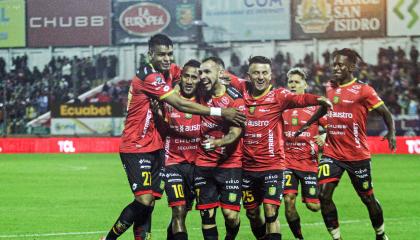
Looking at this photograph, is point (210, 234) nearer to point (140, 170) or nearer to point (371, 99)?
point (140, 170)

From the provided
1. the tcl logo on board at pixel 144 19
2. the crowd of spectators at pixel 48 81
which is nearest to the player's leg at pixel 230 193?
the crowd of spectators at pixel 48 81

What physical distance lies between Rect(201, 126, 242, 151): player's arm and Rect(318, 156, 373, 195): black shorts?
90.1 inches

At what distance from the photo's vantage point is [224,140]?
410 inches

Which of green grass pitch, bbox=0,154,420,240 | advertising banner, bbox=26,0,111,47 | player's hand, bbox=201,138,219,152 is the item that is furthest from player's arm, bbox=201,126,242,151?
advertising banner, bbox=26,0,111,47

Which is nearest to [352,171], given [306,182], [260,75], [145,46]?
[306,182]

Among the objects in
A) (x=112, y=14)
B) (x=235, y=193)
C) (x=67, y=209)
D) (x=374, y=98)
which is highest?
(x=112, y=14)

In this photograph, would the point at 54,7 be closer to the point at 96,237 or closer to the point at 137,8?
the point at 137,8

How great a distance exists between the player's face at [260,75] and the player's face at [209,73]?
586mm

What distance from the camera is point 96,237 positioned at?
13469 millimetres

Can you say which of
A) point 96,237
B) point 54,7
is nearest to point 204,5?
point 54,7

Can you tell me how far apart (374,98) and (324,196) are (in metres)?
1.55

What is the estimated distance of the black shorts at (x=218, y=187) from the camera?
1081 centimetres

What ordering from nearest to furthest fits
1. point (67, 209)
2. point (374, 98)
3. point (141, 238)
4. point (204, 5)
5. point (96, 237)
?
point (141, 238) < point (374, 98) < point (96, 237) < point (67, 209) < point (204, 5)

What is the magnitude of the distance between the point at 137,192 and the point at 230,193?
1.21 metres
